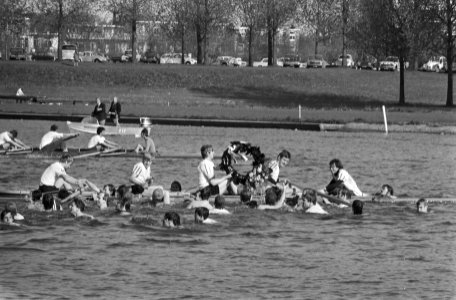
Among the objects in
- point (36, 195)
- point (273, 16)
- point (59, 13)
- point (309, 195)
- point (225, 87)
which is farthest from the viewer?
point (273, 16)

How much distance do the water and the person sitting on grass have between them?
0.55ft

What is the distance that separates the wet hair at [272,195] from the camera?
102 ft

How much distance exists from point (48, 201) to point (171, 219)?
3.19 meters

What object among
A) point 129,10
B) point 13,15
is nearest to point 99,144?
point 13,15

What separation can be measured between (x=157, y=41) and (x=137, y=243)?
128 metres

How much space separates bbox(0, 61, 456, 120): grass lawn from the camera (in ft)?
259

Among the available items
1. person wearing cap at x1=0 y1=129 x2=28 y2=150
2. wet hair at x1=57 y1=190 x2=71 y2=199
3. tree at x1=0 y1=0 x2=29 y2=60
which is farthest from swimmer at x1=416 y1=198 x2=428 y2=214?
tree at x1=0 y1=0 x2=29 y2=60

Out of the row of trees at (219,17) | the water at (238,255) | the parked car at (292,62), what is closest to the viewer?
the water at (238,255)

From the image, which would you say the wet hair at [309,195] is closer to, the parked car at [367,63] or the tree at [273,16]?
the tree at [273,16]

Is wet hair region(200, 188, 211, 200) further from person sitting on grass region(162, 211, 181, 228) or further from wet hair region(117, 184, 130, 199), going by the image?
person sitting on grass region(162, 211, 181, 228)

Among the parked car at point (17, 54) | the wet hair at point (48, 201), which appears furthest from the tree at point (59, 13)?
the wet hair at point (48, 201)

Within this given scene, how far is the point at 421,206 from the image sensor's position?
104 ft

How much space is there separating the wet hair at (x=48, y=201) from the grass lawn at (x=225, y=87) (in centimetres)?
4306

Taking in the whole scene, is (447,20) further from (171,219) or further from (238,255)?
(238,255)
